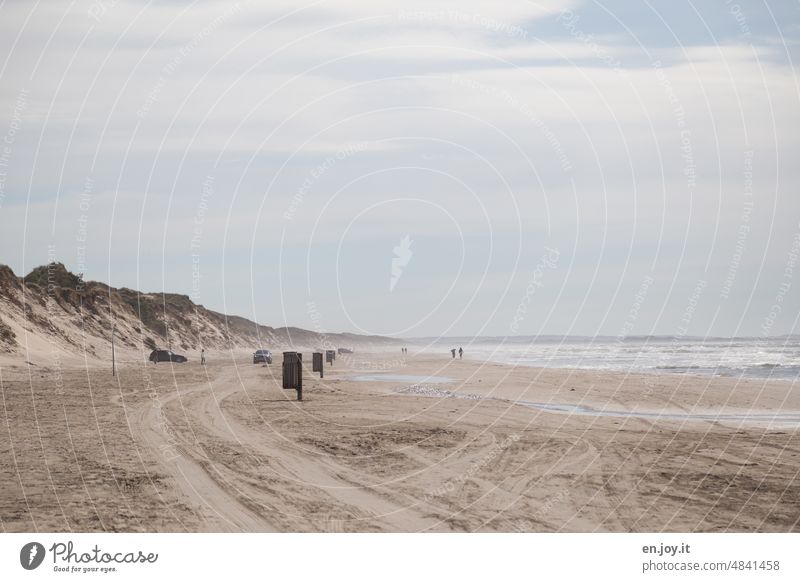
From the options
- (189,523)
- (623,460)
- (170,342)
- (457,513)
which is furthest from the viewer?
(170,342)

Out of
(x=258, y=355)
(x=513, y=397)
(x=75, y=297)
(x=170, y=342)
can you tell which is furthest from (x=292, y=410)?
(x=170, y=342)

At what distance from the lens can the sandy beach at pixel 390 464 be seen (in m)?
15.2

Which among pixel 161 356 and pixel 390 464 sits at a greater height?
pixel 161 356

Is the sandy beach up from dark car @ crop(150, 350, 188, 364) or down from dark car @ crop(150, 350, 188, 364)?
down

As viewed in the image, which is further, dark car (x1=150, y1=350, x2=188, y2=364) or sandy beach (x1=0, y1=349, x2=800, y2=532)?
dark car (x1=150, y1=350, x2=188, y2=364)

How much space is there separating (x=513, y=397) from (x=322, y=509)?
26186mm

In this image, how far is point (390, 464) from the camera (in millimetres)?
20531

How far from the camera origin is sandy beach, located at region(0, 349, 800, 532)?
15234 millimetres

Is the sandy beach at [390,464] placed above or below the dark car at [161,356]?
below

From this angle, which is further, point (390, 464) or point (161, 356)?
point (161, 356)

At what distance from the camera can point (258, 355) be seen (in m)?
82.4

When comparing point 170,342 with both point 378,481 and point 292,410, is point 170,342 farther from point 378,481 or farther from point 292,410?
point 378,481

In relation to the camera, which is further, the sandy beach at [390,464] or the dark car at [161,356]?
the dark car at [161,356]

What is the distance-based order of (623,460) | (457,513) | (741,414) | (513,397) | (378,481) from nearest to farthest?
(457,513) < (378,481) < (623,460) < (741,414) < (513,397)
